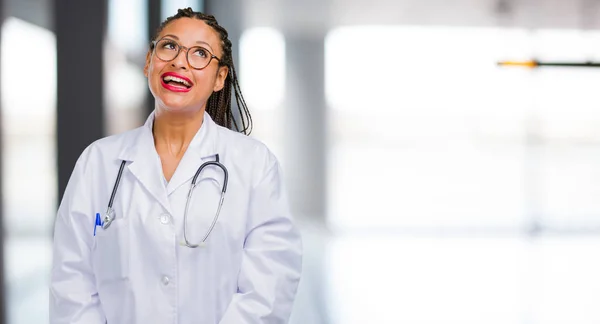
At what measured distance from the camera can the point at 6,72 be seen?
227cm

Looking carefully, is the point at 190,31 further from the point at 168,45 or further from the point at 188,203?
the point at 188,203

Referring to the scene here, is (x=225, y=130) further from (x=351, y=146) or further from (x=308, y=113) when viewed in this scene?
(x=351, y=146)

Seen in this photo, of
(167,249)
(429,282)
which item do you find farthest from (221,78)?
(429,282)

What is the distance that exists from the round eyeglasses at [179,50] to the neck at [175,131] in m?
0.10

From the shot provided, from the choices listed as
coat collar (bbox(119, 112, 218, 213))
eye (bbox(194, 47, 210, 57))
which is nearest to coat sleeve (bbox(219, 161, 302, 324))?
coat collar (bbox(119, 112, 218, 213))

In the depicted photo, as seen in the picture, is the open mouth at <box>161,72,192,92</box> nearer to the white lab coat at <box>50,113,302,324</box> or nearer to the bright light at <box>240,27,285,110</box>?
the white lab coat at <box>50,113,302,324</box>

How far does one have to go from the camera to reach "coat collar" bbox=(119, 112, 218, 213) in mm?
1087

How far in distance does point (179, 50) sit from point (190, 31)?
4 cm

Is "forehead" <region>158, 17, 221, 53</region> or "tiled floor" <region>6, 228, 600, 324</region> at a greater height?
"forehead" <region>158, 17, 221, 53</region>

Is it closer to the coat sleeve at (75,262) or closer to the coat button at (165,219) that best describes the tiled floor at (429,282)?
the coat sleeve at (75,262)

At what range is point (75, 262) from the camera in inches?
41.9

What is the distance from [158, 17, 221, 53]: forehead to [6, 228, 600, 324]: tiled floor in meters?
1.45

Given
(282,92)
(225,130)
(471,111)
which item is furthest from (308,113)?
(225,130)

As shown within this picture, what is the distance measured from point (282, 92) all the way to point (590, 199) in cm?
376
